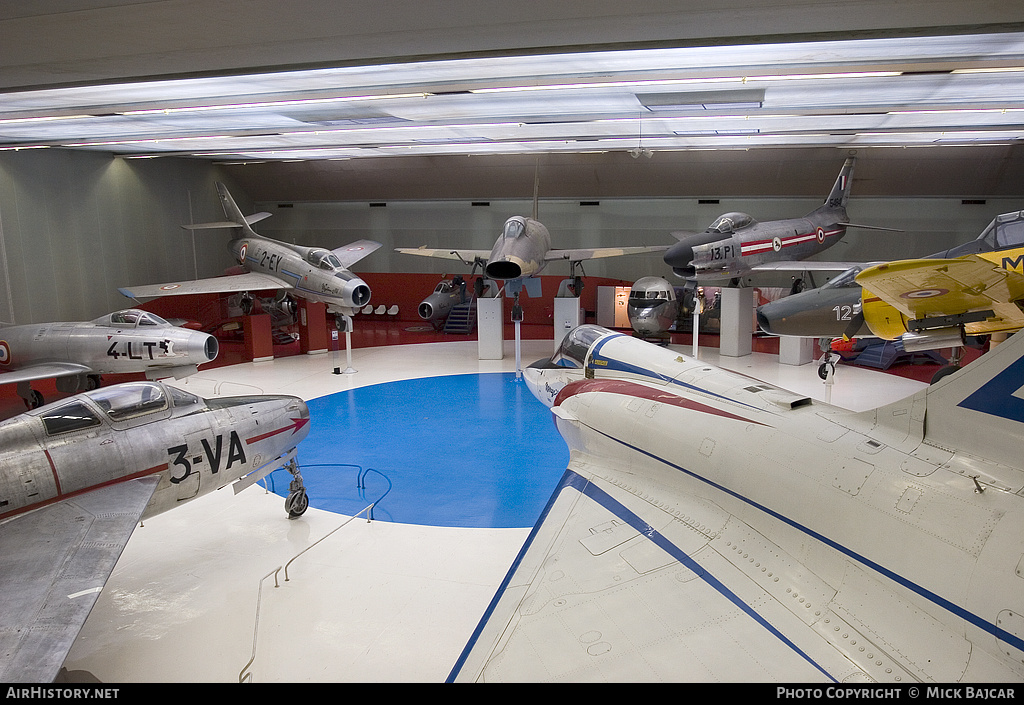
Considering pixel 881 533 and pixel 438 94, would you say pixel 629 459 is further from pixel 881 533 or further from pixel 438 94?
pixel 438 94

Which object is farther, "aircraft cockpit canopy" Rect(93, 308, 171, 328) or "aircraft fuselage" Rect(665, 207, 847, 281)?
"aircraft fuselage" Rect(665, 207, 847, 281)

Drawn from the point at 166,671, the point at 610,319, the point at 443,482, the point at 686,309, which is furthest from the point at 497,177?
the point at 166,671

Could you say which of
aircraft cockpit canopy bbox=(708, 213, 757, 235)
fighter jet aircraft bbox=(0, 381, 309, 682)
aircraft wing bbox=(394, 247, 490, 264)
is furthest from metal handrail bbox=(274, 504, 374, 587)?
aircraft cockpit canopy bbox=(708, 213, 757, 235)

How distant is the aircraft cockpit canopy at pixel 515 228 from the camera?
14.5 meters

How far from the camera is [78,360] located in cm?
1162

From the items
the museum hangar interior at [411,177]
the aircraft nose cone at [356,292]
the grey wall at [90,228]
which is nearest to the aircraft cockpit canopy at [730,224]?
the museum hangar interior at [411,177]

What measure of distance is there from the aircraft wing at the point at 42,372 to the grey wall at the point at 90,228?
13.1 ft

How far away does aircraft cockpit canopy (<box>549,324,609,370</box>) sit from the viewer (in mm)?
7688

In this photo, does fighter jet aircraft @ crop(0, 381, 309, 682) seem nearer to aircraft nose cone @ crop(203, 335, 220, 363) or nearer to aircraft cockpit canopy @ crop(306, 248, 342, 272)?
aircraft nose cone @ crop(203, 335, 220, 363)

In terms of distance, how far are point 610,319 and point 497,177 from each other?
6.13 m

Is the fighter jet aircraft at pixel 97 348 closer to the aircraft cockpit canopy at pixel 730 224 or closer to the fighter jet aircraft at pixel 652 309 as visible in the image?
the fighter jet aircraft at pixel 652 309

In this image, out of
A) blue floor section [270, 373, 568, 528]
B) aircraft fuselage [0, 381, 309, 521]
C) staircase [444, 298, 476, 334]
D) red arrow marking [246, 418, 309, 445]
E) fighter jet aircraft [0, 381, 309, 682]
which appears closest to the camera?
fighter jet aircraft [0, 381, 309, 682]

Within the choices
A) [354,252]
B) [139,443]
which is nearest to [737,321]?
[354,252]

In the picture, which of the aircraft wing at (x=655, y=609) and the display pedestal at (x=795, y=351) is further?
the display pedestal at (x=795, y=351)
